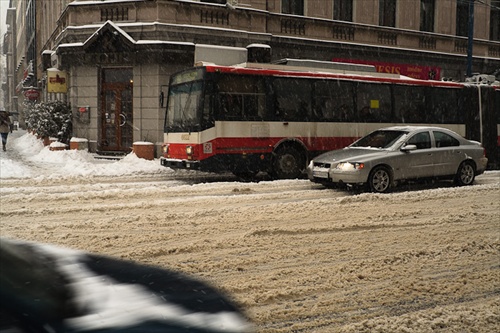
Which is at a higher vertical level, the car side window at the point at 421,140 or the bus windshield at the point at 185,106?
the bus windshield at the point at 185,106

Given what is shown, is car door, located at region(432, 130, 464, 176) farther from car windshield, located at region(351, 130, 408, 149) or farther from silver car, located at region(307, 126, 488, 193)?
car windshield, located at region(351, 130, 408, 149)

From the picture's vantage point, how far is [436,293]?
502 cm

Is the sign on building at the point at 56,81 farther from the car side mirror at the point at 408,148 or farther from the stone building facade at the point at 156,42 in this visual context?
the car side mirror at the point at 408,148

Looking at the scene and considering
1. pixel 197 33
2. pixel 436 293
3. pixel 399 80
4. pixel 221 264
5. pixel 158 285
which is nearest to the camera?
pixel 158 285

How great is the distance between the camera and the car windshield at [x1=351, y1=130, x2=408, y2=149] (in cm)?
1267

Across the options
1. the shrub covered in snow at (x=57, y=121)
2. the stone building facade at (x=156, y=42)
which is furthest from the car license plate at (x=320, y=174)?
the shrub covered in snow at (x=57, y=121)

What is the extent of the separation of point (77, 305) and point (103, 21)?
20939 millimetres

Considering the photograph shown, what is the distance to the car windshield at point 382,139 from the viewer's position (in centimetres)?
1267

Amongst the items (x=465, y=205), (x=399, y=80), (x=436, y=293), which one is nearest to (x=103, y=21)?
(x=399, y=80)

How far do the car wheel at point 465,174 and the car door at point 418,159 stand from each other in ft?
3.74

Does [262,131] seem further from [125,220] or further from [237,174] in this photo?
[125,220]

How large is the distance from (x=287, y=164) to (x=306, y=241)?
317 inches

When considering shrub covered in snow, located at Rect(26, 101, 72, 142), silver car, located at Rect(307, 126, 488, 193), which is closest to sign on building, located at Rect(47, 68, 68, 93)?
shrub covered in snow, located at Rect(26, 101, 72, 142)

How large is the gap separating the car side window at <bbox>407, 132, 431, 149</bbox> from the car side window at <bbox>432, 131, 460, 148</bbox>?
0.28 meters
